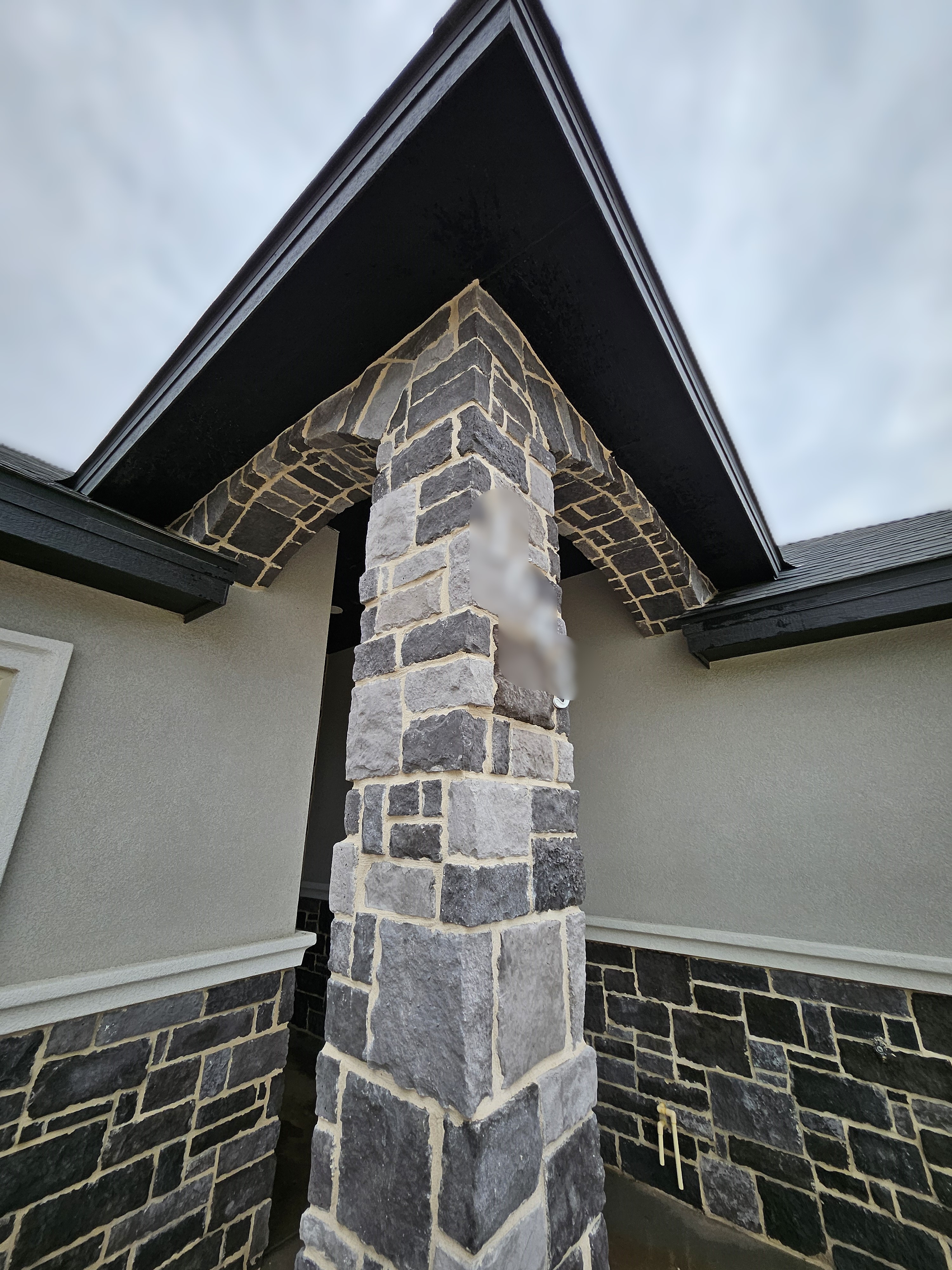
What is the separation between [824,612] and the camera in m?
2.33

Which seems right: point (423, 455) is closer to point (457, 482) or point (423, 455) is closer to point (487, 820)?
point (457, 482)

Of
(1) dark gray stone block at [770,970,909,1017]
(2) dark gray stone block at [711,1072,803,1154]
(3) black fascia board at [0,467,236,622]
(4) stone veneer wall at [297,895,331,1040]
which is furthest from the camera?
(4) stone veneer wall at [297,895,331,1040]

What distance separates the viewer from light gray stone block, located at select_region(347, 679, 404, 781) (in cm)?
123

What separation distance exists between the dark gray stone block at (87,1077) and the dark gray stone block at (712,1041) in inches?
95.8

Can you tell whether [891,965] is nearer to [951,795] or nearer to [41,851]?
[951,795]

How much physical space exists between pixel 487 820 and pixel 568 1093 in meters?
0.71

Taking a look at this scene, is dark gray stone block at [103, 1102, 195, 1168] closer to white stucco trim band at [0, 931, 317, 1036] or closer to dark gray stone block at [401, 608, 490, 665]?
white stucco trim band at [0, 931, 317, 1036]

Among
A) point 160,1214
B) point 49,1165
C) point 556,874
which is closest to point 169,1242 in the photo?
point 160,1214

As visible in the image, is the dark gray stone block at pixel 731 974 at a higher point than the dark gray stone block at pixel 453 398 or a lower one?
lower

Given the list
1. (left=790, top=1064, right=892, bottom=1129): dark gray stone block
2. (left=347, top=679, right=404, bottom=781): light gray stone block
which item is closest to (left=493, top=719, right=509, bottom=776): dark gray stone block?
(left=347, top=679, right=404, bottom=781): light gray stone block

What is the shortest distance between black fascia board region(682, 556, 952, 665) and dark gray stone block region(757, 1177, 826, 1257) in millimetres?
2392

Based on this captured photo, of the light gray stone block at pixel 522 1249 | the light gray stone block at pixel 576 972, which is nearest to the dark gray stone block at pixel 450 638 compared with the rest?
the light gray stone block at pixel 576 972

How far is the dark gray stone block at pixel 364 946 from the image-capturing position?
112 centimetres

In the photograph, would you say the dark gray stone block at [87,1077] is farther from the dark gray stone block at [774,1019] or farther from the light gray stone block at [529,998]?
the dark gray stone block at [774,1019]
